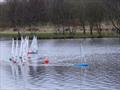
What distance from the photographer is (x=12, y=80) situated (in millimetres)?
29156

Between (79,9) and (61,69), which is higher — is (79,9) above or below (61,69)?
above

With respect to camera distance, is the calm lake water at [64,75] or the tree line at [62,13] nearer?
the calm lake water at [64,75]

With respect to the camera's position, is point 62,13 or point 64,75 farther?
point 62,13

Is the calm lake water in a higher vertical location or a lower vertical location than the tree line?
lower

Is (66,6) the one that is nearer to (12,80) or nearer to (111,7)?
(111,7)

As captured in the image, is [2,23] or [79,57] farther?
[2,23]

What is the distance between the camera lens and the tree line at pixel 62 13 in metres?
80.6

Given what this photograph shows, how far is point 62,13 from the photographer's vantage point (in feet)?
297

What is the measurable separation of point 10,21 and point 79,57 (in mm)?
49999

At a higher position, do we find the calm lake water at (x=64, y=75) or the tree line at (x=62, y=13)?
the tree line at (x=62, y=13)

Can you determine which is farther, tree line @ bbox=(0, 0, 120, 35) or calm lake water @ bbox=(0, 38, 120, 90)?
tree line @ bbox=(0, 0, 120, 35)

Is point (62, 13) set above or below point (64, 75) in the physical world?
above

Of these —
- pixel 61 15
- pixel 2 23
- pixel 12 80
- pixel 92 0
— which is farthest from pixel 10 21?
pixel 12 80

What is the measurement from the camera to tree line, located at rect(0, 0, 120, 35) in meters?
80.6
